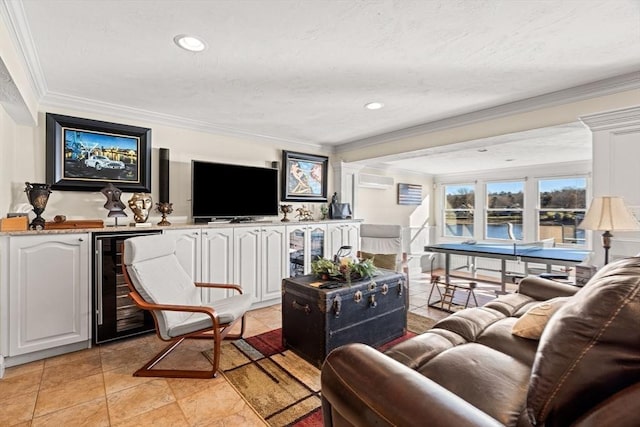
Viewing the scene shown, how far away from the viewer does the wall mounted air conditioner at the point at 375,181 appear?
5.59 m

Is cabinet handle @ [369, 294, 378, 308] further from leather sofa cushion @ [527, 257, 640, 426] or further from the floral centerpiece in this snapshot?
leather sofa cushion @ [527, 257, 640, 426]

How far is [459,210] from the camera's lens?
7102mm

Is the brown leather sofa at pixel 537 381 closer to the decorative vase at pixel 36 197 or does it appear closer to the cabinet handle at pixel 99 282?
the cabinet handle at pixel 99 282

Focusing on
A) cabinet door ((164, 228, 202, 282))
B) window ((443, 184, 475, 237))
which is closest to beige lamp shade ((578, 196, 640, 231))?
cabinet door ((164, 228, 202, 282))

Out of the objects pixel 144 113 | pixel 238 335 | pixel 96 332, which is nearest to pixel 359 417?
pixel 238 335

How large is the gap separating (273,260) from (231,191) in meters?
1.01

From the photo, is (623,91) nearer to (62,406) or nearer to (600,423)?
(600,423)

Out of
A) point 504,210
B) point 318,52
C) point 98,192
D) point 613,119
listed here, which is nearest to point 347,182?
point 318,52

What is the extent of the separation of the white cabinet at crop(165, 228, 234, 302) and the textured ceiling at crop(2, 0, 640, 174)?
4.40ft

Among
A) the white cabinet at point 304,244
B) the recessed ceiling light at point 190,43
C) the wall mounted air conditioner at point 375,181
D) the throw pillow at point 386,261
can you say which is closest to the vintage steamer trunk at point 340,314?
the throw pillow at point 386,261

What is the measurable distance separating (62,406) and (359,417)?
1998 millimetres

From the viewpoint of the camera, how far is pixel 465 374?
119 cm

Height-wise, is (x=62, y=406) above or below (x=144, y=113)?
below

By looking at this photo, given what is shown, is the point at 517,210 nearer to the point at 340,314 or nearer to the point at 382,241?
the point at 382,241
